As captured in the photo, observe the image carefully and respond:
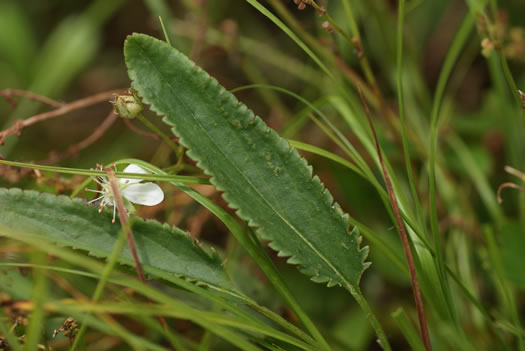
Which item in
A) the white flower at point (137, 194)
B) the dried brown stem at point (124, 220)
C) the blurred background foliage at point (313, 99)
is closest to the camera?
the dried brown stem at point (124, 220)

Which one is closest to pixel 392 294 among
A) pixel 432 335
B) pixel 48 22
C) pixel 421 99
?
pixel 432 335

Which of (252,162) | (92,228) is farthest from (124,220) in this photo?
(252,162)

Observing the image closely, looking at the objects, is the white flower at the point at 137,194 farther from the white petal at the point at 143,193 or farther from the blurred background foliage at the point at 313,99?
the blurred background foliage at the point at 313,99

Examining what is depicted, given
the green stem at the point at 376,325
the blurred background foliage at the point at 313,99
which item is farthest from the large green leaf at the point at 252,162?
the blurred background foliage at the point at 313,99

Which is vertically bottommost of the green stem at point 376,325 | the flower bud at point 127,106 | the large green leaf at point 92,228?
the green stem at point 376,325

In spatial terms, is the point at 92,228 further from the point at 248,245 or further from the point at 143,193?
the point at 248,245

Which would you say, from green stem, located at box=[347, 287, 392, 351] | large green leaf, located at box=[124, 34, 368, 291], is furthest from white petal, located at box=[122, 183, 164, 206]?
green stem, located at box=[347, 287, 392, 351]
